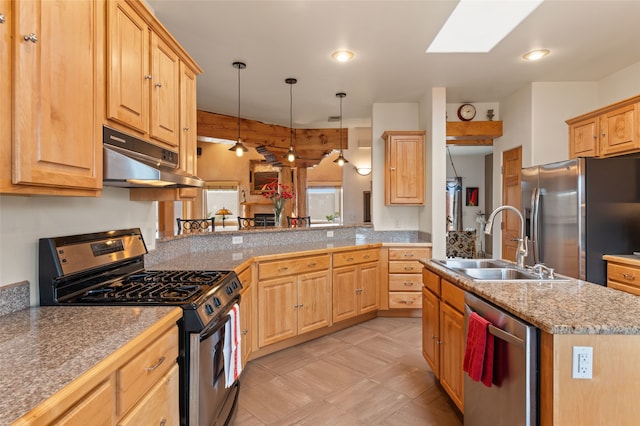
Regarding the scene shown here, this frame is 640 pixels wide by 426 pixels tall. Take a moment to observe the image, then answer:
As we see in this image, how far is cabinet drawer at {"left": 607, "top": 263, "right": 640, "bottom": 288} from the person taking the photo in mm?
2621

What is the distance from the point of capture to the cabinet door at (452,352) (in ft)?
6.53

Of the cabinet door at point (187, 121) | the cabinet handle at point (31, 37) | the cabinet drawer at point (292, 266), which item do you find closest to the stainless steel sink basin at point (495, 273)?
the cabinet drawer at point (292, 266)

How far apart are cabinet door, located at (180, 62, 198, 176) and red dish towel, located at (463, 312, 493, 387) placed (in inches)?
78.9

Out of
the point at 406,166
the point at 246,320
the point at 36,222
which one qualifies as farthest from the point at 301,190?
the point at 36,222

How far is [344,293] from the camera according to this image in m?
3.67

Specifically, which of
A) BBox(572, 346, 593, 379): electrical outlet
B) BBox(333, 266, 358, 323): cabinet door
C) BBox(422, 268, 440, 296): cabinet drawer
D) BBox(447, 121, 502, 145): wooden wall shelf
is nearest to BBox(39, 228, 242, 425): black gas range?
BBox(422, 268, 440, 296): cabinet drawer

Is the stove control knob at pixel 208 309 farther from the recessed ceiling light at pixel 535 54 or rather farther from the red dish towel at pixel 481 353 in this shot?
the recessed ceiling light at pixel 535 54

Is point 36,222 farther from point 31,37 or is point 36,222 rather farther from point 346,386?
point 346,386

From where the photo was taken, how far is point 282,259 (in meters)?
3.11

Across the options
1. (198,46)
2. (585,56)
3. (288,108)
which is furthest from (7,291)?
(585,56)

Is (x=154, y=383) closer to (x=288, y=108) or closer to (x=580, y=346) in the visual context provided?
(x=580, y=346)

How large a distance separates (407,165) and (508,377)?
312cm

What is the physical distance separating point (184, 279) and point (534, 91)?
414cm

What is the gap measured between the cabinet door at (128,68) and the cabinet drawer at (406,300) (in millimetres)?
3198
